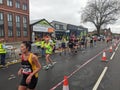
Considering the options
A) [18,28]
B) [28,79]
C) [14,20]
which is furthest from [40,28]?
[28,79]

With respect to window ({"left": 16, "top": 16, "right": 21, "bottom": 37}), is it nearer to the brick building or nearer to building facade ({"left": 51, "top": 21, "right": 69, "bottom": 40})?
the brick building

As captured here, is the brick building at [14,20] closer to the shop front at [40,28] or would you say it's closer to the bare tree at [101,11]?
the shop front at [40,28]

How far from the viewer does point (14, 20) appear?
2084 inches

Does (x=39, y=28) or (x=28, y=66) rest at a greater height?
(x=39, y=28)

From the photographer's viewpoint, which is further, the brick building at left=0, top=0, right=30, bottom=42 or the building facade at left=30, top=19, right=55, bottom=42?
the building facade at left=30, top=19, right=55, bottom=42

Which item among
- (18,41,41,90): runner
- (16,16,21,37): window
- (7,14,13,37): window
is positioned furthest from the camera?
(16,16,21,37): window

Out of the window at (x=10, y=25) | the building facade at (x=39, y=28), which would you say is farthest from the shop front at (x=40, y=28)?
the window at (x=10, y=25)

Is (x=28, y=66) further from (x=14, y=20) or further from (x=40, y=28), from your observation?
(x=40, y=28)

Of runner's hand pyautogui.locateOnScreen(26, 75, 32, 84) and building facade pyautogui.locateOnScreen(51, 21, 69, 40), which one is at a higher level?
building facade pyautogui.locateOnScreen(51, 21, 69, 40)

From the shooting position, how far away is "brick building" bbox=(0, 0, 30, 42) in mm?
48731

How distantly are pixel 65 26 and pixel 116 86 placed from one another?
65.1 meters

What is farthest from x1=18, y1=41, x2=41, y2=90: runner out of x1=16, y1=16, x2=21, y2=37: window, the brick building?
x1=16, y1=16, x2=21, y2=37: window

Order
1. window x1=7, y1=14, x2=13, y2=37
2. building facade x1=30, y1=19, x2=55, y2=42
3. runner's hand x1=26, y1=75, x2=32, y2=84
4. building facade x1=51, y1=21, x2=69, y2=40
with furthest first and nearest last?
building facade x1=51, y1=21, x2=69, y2=40
building facade x1=30, y1=19, x2=55, y2=42
window x1=7, y1=14, x2=13, y2=37
runner's hand x1=26, y1=75, x2=32, y2=84

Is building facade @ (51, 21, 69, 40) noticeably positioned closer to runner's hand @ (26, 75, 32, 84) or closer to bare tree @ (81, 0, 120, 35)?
bare tree @ (81, 0, 120, 35)
